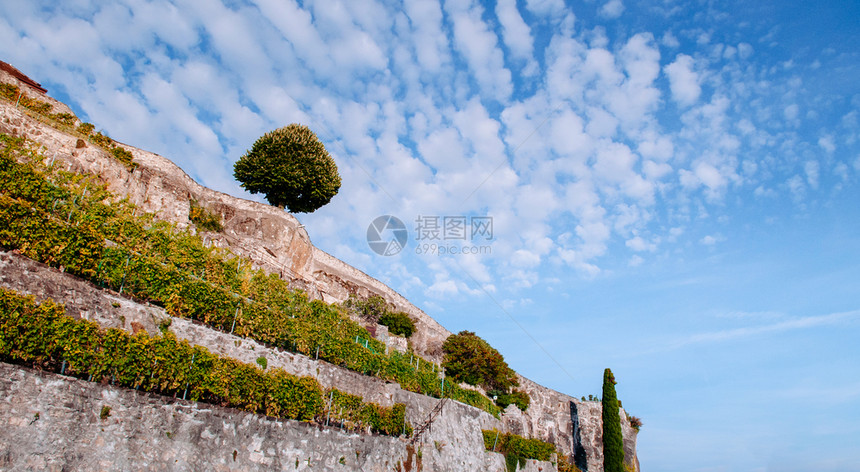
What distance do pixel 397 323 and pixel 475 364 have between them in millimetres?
6095

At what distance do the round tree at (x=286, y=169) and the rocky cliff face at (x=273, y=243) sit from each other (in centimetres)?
414

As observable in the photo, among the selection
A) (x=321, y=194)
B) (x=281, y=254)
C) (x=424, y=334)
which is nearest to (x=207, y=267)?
(x=281, y=254)

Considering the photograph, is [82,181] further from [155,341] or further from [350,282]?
[350,282]

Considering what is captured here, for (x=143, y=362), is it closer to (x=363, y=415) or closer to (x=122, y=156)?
(x=363, y=415)

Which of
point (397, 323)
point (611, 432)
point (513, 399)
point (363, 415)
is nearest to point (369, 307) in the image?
point (397, 323)

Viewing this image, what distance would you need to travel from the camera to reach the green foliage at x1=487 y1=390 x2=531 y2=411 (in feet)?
110

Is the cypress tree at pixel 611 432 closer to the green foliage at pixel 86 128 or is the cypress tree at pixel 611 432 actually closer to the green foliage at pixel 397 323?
the green foliage at pixel 397 323

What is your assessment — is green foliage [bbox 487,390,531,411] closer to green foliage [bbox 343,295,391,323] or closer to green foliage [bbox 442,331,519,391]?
green foliage [bbox 442,331,519,391]

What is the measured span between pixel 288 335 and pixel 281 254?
1232cm

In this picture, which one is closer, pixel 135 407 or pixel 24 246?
pixel 135 407

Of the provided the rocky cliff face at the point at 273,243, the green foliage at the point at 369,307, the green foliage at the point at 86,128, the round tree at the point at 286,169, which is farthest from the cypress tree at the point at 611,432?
the green foliage at the point at 86,128

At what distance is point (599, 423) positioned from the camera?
3769cm

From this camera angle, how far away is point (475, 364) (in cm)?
3300

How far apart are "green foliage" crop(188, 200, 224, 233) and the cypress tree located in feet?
96.4
